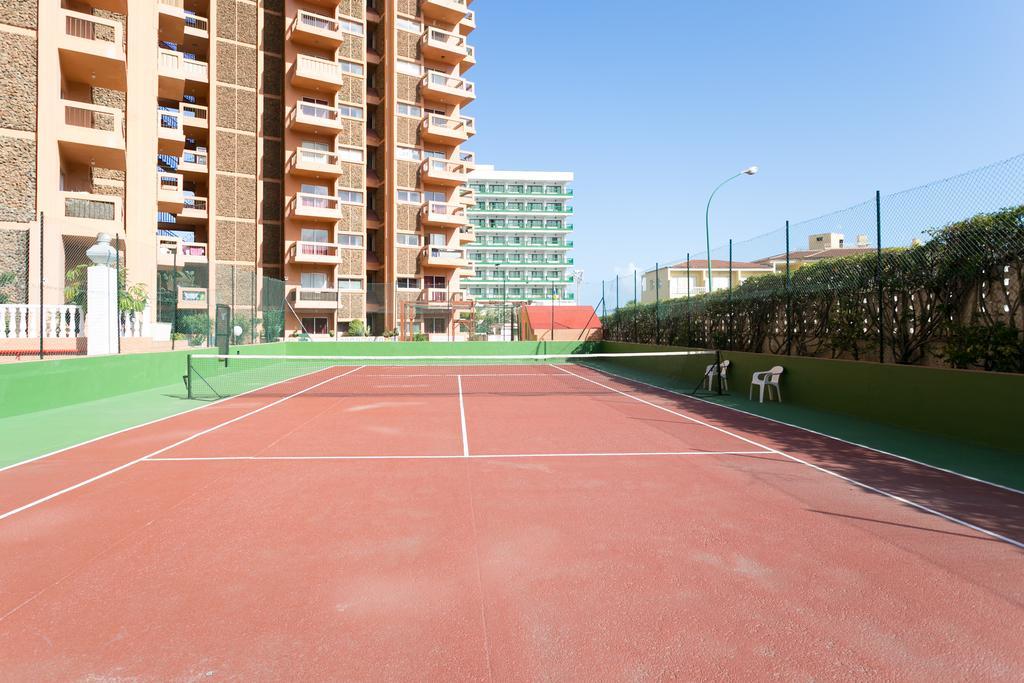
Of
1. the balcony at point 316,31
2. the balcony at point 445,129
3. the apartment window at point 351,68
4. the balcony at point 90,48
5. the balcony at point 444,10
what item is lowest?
the balcony at point 90,48

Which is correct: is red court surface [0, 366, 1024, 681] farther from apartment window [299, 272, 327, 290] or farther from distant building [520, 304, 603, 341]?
apartment window [299, 272, 327, 290]

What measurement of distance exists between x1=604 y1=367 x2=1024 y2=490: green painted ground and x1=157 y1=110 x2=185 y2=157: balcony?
3430 centimetres

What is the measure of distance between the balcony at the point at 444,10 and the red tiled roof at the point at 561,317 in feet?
92.8

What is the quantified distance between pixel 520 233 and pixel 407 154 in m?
53.3

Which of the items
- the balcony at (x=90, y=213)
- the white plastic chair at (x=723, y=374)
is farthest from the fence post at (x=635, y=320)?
the balcony at (x=90, y=213)

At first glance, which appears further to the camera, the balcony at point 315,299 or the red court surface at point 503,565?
the balcony at point 315,299

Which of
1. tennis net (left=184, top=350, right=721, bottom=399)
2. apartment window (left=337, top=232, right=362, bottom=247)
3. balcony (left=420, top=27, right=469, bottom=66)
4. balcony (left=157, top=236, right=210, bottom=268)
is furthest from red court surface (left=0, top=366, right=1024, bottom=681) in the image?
balcony (left=420, top=27, right=469, bottom=66)

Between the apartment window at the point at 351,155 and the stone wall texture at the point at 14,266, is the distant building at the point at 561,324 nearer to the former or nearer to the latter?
the apartment window at the point at 351,155

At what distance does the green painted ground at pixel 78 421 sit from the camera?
28.9 ft

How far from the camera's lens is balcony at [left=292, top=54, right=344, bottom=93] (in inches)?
1682

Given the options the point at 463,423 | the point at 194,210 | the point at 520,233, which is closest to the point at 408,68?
the point at 194,210

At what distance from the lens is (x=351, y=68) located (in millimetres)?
46938

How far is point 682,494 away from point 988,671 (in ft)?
10.9

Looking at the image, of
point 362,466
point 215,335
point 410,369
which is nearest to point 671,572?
point 362,466
